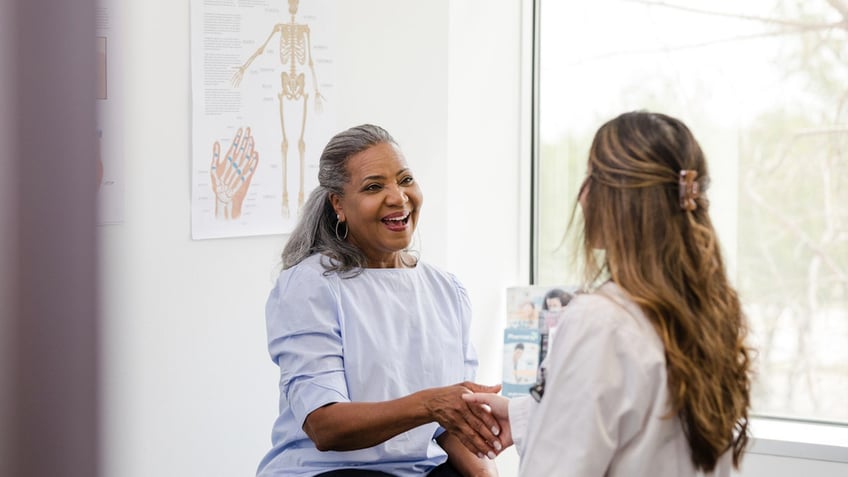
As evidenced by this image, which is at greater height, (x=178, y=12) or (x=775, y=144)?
(x=178, y=12)

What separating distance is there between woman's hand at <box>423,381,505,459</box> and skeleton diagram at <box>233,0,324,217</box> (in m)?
1.01

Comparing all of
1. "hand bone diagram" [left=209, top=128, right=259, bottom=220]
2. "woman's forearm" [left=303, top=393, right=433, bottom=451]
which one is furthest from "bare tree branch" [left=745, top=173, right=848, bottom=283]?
"woman's forearm" [left=303, top=393, right=433, bottom=451]

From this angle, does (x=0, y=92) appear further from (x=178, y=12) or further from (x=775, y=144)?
(x=775, y=144)

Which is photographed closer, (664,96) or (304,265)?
(304,265)

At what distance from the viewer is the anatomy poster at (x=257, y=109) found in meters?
2.49

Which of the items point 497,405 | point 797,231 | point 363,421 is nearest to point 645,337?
point 497,405

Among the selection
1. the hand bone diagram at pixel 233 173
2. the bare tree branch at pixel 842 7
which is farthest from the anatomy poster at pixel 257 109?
the bare tree branch at pixel 842 7

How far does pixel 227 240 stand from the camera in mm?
2594

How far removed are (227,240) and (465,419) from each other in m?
0.98

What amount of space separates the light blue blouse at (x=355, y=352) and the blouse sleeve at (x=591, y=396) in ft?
2.15

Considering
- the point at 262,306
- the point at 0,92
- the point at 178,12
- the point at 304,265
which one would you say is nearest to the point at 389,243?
the point at 304,265

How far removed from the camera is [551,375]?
1.43 meters

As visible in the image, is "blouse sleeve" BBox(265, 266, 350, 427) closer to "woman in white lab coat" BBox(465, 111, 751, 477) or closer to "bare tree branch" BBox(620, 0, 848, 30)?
"woman in white lab coat" BBox(465, 111, 751, 477)

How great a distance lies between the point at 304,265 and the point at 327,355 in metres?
0.22
